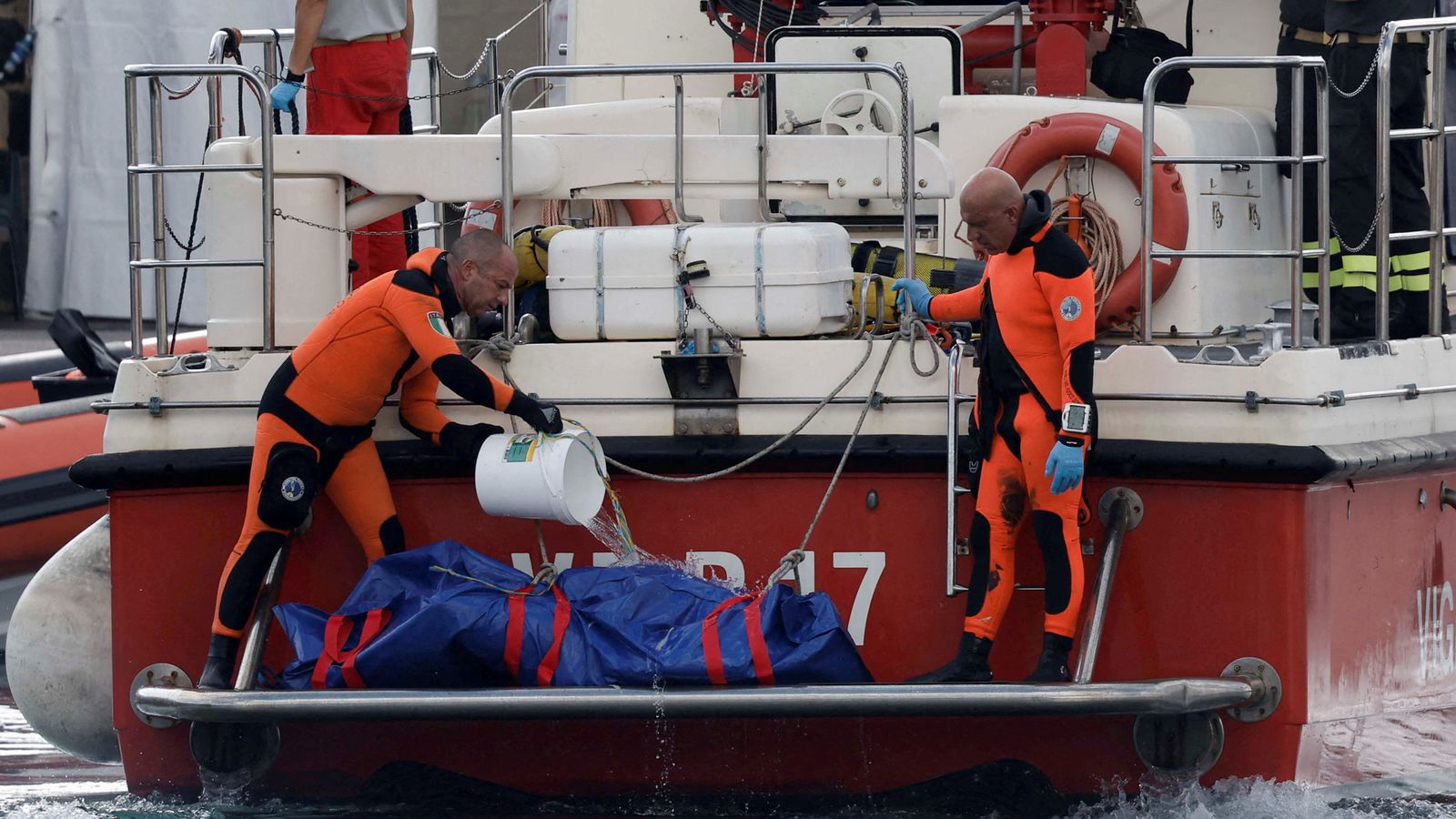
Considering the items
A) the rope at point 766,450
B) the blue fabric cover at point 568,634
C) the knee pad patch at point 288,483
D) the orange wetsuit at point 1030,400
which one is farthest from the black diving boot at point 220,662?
the orange wetsuit at point 1030,400

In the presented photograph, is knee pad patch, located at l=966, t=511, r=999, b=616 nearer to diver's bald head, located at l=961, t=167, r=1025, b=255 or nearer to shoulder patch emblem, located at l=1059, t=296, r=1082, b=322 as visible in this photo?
shoulder patch emblem, located at l=1059, t=296, r=1082, b=322

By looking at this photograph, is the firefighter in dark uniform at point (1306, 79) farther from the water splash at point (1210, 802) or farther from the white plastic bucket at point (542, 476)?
the white plastic bucket at point (542, 476)

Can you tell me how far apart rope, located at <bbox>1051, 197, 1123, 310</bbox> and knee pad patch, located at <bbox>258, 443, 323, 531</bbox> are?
2114 millimetres

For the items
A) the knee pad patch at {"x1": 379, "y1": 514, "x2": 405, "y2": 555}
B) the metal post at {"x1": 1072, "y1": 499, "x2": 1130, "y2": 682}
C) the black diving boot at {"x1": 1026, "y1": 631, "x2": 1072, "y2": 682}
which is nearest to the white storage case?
the knee pad patch at {"x1": 379, "y1": 514, "x2": 405, "y2": 555}

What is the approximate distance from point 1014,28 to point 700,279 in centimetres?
212

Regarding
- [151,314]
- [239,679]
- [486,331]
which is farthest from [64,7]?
[239,679]

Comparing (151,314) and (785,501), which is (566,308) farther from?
(151,314)

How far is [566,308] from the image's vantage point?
5.16 metres

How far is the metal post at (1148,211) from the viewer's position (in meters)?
4.84

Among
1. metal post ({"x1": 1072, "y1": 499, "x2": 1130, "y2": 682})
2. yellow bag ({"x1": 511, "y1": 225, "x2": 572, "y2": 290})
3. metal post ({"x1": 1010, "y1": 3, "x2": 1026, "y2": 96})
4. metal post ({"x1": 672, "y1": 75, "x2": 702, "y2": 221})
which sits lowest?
metal post ({"x1": 1072, "y1": 499, "x2": 1130, "y2": 682})

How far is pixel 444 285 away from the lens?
16.4 ft

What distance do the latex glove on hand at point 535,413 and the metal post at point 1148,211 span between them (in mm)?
1463

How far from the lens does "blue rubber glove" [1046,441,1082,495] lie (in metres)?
4.64

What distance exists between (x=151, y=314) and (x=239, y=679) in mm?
9929
